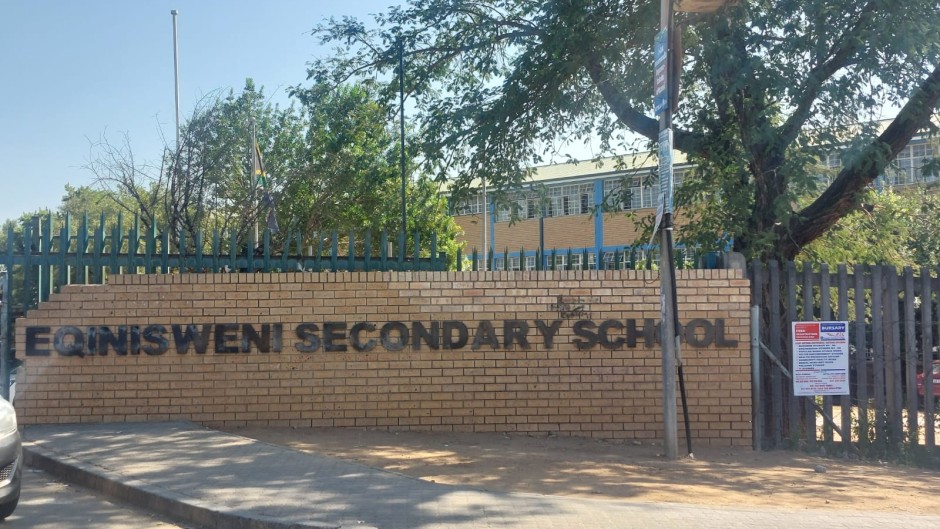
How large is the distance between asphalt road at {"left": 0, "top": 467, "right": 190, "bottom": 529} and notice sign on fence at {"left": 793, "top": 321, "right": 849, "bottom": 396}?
267 inches

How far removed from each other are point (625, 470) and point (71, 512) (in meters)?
4.81

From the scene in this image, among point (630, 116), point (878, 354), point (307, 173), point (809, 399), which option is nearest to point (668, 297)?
point (809, 399)

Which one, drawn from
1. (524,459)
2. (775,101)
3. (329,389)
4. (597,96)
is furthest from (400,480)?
(597,96)

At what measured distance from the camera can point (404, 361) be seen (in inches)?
399

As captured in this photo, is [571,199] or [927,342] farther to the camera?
[571,199]

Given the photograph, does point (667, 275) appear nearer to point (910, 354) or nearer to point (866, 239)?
point (910, 354)

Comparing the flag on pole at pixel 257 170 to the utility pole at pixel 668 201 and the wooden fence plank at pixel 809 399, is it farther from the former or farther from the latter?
the wooden fence plank at pixel 809 399

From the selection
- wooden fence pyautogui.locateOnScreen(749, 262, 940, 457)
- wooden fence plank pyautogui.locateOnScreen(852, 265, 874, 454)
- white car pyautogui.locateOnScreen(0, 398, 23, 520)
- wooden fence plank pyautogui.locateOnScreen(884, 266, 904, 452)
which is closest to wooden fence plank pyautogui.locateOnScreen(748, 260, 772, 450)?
wooden fence pyautogui.locateOnScreen(749, 262, 940, 457)

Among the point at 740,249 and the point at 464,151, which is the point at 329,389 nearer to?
the point at 464,151

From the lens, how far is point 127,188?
15.7m

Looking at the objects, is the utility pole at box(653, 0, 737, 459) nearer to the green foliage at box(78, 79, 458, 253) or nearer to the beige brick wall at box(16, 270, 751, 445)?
the beige brick wall at box(16, 270, 751, 445)

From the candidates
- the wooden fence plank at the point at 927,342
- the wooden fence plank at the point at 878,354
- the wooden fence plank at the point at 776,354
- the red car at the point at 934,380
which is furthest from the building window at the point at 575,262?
the red car at the point at 934,380

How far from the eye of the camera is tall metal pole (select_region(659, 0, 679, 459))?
28.9 ft

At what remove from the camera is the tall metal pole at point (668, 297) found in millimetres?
8820
